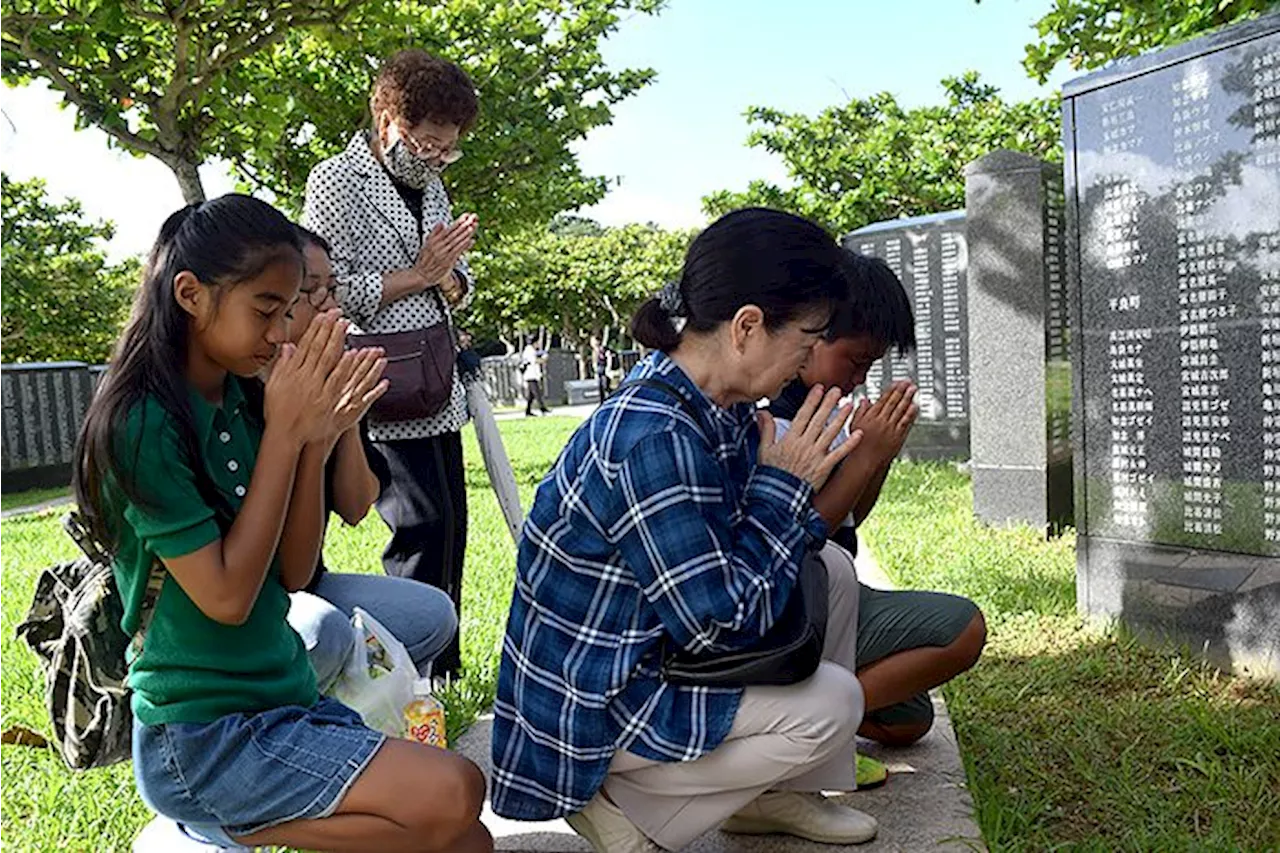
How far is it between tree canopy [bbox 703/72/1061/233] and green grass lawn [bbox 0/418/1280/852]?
29.3 ft

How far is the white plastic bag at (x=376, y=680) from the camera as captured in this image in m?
2.35

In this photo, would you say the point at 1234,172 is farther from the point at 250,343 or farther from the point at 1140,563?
the point at 250,343

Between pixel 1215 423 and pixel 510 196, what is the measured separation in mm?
8117

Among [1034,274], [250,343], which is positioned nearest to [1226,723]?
[250,343]

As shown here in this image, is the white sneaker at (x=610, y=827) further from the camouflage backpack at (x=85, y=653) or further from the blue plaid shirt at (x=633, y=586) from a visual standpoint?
the camouflage backpack at (x=85, y=653)

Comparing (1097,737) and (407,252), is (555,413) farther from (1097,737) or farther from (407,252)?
Result: (1097,737)

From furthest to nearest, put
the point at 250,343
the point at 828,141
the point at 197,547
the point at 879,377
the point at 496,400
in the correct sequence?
the point at 496,400, the point at 828,141, the point at 879,377, the point at 250,343, the point at 197,547

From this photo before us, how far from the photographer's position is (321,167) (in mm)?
3340

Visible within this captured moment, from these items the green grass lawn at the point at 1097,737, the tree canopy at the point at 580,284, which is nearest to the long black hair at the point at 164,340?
the green grass lawn at the point at 1097,737

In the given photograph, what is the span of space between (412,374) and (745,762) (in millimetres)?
1570

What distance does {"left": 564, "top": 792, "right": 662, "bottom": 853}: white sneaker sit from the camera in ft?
7.36

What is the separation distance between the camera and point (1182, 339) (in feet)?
13.2

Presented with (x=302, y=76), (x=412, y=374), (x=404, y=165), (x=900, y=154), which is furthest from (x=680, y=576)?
(x=900, y=154)

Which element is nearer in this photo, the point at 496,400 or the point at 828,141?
the point at 828,141
